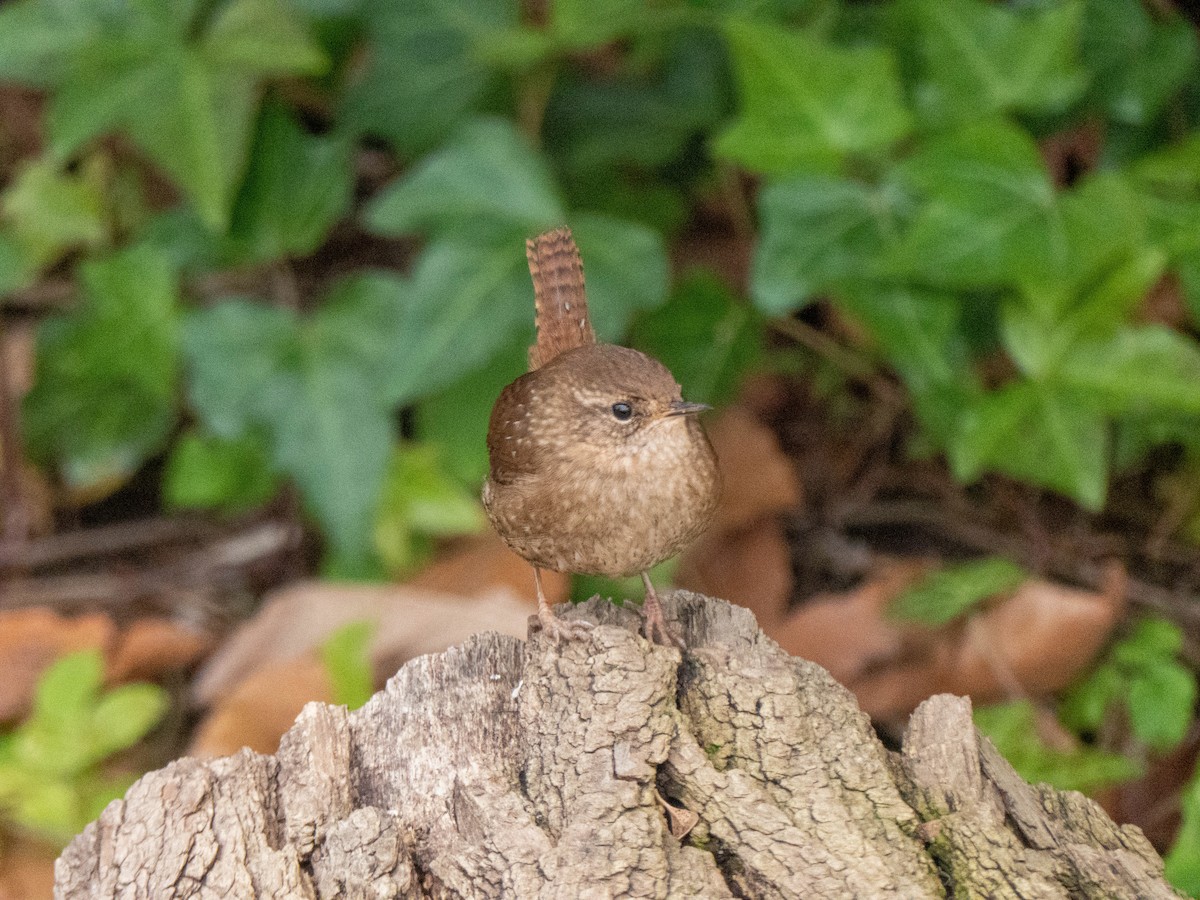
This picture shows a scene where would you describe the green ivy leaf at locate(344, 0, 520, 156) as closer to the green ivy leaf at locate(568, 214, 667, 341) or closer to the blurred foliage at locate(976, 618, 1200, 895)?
the green ivy leaf at locate(568, 214, 667, 341)

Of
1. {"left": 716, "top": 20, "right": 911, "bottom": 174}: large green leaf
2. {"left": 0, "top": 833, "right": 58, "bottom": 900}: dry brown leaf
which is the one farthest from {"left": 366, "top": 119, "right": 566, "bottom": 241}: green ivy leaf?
{"left": 0, "top": 833, "right": 58, "bottom": 900}: dry brown leaf

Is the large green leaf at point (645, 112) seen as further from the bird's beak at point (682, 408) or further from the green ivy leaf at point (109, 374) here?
the bird's beak at point (682, 408)

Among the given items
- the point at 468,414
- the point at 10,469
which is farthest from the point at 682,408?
the point at 10,469

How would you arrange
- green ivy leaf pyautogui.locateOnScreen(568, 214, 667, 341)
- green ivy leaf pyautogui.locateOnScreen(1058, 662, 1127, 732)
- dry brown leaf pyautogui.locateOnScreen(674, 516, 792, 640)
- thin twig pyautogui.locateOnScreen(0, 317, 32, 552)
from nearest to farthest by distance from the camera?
green ivy leaf pyautogui.locateOnScreen(1058, 662, 1127, 732) → green ivy leaf pyautogui.locateOnScreen(568, 214, 667, 341) → dry brown leaf pyautogui.locateOnScreen(674, 516, 792, 640) → thin twig pyautogui.locateOnScreen(0, 317, 32, 552)

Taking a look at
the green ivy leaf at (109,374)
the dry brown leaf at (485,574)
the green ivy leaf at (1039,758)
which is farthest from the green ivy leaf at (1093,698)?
the green ivy leaf at (109,374)

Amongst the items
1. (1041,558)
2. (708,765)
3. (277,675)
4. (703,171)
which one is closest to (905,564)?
(1041,558)

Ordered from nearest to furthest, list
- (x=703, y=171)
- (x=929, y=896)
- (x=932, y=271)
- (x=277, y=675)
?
(x=929, y=896), (x=932, y=271), (x=277, y=675), (x=703, y=171)

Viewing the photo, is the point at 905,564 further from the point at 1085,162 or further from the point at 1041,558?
the point at 1085,162
